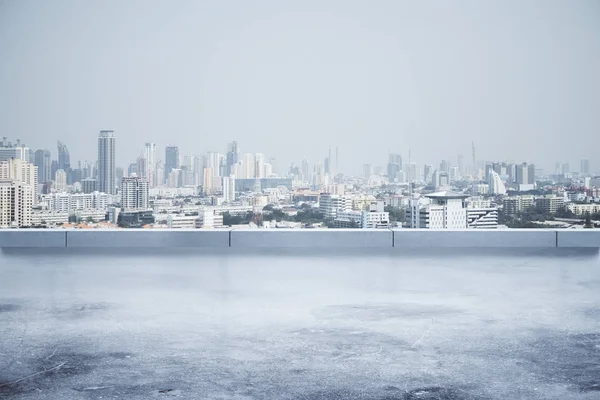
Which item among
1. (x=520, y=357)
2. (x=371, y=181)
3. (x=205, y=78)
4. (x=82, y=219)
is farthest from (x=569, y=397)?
(x=205, y=78)

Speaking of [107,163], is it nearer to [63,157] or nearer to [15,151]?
[63,157]

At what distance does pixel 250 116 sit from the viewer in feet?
53.0

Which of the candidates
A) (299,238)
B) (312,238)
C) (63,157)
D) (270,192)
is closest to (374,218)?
(312,238)

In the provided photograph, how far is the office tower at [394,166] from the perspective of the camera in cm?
1503

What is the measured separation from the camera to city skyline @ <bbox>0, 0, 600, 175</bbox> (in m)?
16.0

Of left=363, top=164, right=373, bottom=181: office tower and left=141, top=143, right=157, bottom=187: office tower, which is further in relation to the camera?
left=363, top=164, right=373, bottom=181: office tower

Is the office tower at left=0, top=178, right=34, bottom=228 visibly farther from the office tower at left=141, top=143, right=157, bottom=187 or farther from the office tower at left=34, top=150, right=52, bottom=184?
the office tower at left=141, top=143, right=157, bottom=187

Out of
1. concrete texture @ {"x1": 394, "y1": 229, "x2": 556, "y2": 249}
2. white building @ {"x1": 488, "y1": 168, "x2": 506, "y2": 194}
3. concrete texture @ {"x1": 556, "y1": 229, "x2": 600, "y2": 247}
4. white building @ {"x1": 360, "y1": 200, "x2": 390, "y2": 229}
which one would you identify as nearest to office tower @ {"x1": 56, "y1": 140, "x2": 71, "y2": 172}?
white building @ {"x1": 360, "y1": 200, "x2": 390, "y2": 229}

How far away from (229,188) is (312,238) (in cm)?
383

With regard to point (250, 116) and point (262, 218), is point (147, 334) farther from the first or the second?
point (250, 116)

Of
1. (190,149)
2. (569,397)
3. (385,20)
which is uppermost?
(385,20)

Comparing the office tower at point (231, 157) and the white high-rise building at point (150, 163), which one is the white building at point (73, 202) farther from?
the office tower at point (231, 157)

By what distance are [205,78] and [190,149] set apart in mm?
1907

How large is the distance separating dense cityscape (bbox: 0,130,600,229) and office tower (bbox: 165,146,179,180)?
0.07 ft
